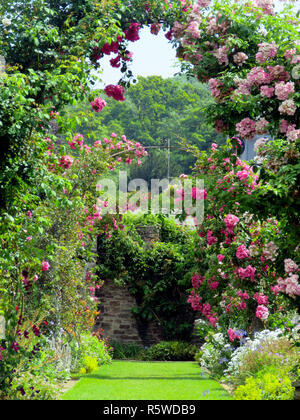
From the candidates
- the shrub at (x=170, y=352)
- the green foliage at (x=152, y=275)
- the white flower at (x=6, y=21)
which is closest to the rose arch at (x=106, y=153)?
the white flower at (x=6, y=21)

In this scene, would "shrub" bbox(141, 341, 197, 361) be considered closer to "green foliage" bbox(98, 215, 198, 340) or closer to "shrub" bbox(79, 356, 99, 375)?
"green foliage" bbox(98, 215, 198, 340)

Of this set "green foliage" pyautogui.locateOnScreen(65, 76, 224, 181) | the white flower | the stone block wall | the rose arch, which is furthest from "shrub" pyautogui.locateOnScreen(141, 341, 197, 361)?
"green foliage" pyautogui.locateOnScreen(65, 76, 224, 181)

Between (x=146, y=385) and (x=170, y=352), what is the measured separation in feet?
16.4

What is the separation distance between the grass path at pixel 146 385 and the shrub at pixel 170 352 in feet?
6.23

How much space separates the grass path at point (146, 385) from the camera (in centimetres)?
631

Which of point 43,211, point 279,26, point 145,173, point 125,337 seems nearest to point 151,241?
point 125,337

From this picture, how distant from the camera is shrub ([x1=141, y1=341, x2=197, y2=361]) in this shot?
12281 mm

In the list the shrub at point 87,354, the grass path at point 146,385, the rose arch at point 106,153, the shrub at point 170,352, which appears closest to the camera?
the rose arch at point 106,153

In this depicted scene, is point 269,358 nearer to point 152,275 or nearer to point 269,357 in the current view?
point 269,357

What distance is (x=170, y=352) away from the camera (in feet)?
40.6

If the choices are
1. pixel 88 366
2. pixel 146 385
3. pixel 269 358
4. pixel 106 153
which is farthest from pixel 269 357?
pixel 106 153

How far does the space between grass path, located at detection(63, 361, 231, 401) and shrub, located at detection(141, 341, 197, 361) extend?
6.23 feet

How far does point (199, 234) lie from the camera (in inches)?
336

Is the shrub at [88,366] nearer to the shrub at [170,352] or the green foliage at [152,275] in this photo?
the shrub at [170,352]
